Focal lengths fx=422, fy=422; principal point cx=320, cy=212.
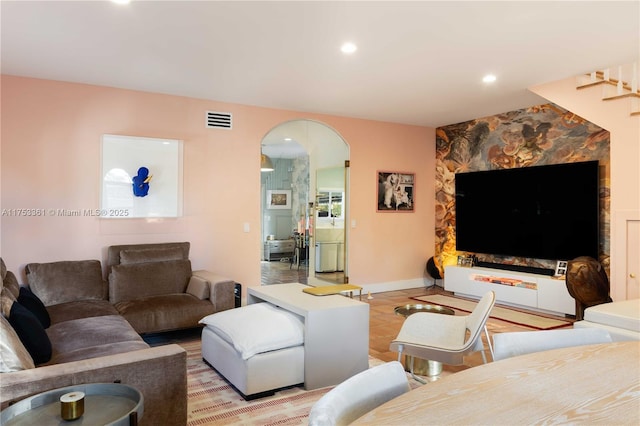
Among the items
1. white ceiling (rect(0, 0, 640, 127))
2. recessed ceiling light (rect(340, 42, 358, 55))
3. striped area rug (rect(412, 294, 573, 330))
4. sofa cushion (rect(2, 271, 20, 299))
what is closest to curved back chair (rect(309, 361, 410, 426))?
white ceiling (rect(0, 0, 640, 127))

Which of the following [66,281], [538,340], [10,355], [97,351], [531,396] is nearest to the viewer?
[531,396]

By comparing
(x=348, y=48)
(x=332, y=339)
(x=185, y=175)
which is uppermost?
(x=348, y=48)

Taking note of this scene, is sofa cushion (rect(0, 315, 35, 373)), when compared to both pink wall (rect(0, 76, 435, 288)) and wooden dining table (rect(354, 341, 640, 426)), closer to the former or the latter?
wooden dining table (rect(354, 341, 640, 426))

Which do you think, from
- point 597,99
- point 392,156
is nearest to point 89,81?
point 392,156

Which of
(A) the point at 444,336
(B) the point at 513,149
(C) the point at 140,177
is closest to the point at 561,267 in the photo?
(B) the point at 513,149

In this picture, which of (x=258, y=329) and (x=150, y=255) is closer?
(x=258, y=329)

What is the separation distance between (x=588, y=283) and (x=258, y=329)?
345 centimetres

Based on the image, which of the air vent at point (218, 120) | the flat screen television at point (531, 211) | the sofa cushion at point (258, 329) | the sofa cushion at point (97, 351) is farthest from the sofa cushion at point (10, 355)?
the flat screen television at point (531, 211)

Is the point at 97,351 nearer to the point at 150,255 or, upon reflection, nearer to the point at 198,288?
the point at 198,288

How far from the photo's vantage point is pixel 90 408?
1.63 metres

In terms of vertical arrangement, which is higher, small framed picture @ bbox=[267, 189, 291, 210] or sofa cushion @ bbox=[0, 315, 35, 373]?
small framed picture @ bbox=[267, 189, 291, 210]

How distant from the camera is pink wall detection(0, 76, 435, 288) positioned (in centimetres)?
428

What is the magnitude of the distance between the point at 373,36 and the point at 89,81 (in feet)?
10.1

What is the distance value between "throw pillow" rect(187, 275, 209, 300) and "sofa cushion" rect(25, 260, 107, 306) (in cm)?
83
